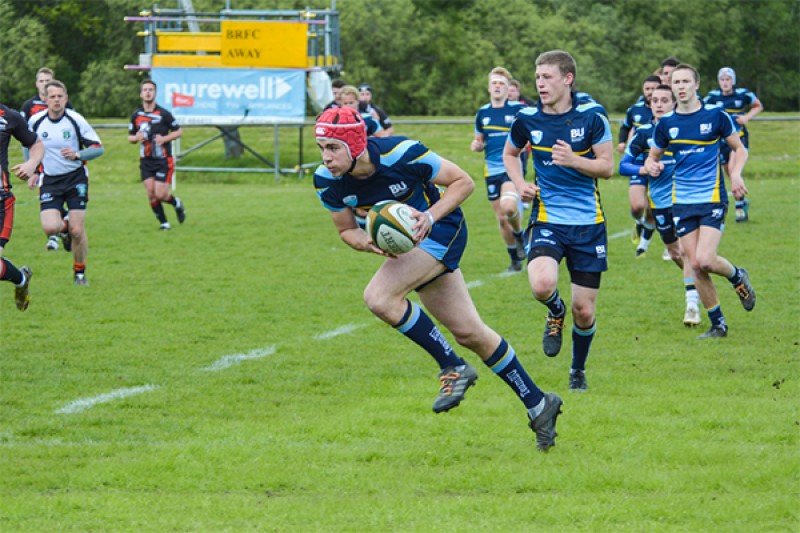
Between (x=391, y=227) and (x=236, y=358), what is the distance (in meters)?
3.73

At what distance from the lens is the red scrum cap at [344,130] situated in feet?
20.8

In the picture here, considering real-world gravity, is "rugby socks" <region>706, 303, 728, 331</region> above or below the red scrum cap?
below

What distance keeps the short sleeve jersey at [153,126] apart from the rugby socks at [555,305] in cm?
1191

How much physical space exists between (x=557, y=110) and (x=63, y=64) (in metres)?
48.1

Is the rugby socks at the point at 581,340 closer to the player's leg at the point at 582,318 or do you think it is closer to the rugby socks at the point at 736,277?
the player's leg at the point at 582,318

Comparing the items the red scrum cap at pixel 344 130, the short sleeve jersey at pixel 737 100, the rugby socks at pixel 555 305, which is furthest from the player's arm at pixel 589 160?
the short sleeve jersey at pixel 737 100

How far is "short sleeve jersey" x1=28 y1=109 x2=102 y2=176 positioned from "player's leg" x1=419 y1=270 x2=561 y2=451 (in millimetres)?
8116

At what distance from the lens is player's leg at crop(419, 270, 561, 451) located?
22.2ft

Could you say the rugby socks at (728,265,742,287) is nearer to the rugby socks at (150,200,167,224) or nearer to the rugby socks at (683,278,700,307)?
the rugby socks at (683,278,700,307)

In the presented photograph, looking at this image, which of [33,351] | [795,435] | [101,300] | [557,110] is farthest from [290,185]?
[795,435]

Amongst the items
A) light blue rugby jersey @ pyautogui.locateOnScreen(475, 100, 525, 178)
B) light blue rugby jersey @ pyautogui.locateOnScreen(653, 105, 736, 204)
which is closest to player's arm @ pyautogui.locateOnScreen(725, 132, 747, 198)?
light blue rugby jersey @ pyautogui.locateOnScreen(653, 105, 736, 204)

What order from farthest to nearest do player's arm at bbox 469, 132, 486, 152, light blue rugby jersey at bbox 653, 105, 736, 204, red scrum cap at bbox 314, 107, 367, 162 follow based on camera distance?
player's arm at bbox 469, 132, 486, 152 < light blue rugby jersey at bbox 653, 105, 736, 204 < red scrum cap at bbox 314, 107, 367, 162

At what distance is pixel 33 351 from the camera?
33.1ft

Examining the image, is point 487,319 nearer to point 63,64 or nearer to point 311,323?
point 311,323
